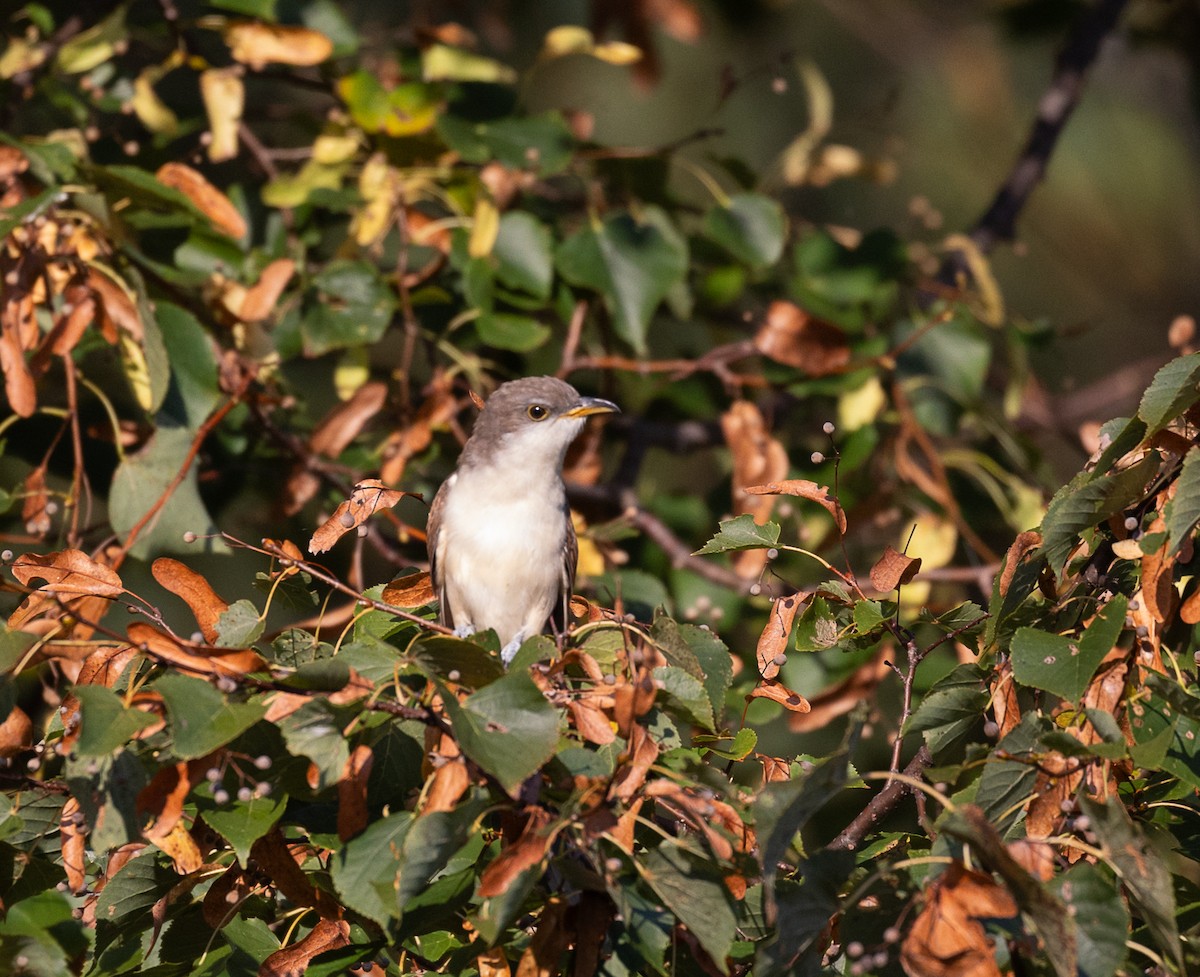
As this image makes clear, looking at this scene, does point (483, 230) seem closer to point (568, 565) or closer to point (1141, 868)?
point (568, 565)

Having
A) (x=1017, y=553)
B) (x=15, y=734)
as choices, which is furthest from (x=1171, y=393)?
(x=15, y=734)

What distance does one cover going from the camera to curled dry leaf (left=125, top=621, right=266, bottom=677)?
8.26 ft

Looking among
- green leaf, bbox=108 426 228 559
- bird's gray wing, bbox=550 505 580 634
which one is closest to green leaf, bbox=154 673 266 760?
green leaf, bbox=108 426 228 559

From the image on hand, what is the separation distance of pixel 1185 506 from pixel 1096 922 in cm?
85

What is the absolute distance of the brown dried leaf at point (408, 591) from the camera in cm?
343

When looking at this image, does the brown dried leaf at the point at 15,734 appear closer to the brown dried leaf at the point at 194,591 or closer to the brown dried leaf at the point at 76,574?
the brown dried leaf at the point at 76,574

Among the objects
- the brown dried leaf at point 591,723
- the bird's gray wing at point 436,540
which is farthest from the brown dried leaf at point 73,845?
the bird's gray wing at point 436,540

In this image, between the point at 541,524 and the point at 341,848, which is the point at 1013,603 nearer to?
the point at 341,848

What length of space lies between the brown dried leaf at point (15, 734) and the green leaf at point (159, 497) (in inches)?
56.8

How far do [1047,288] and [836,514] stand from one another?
11376 millimetres

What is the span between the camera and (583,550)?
5344mm

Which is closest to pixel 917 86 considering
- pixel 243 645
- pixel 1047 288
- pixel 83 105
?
pixel 1047 288

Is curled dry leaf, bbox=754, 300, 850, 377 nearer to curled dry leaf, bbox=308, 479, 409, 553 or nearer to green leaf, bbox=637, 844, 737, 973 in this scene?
curled dry leaf, bbox=308, 479, 409, 553

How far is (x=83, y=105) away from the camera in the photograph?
553cm
